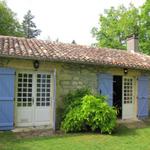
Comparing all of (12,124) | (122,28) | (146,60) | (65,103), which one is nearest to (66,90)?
(65,103)

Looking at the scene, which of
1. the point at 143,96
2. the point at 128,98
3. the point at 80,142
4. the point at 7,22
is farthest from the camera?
the point at 7,22

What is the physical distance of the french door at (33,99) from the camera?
10805 mm

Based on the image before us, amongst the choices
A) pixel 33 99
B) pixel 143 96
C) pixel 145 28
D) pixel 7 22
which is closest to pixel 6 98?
pixel 33 99

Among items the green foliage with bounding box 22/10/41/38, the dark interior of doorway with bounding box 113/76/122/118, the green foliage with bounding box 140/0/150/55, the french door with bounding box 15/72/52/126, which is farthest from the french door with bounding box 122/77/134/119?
Answer: the green foliage with bounding box 22/10/41/38

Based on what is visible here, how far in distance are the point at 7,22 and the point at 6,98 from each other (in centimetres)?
2874

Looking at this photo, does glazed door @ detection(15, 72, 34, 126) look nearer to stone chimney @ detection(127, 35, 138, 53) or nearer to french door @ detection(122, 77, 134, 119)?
french door @ detection(122, 77, 134, 119)

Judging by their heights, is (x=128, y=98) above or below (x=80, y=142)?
above

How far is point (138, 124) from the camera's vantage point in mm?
12680

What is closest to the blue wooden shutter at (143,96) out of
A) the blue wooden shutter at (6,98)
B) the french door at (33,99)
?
the french door at (33,99)

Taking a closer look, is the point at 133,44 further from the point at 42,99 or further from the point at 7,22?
the point at 7,22

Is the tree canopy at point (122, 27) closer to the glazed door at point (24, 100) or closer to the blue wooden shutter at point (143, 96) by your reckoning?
the blue wooden shutter at point (143, 96)

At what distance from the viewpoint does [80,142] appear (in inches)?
352

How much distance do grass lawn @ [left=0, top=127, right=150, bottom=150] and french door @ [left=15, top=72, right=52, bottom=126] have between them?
122cm

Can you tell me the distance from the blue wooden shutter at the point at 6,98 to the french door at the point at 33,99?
44 cm
